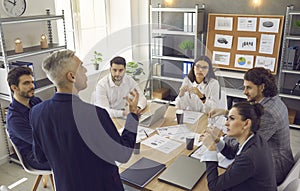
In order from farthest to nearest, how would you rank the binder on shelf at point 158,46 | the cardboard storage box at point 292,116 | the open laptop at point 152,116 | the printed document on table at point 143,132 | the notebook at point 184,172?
the binder on shelf at point 158,46
the cardboard storage box at point 292,116
the open laptop at point 152,116
the printed document on table at point 143,132
the notebook at point 184,172

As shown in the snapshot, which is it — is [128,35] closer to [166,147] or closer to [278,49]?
[278,49]

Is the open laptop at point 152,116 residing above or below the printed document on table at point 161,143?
above

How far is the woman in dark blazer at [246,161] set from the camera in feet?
4.64

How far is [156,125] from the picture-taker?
2299mm

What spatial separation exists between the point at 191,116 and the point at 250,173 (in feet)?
3.49

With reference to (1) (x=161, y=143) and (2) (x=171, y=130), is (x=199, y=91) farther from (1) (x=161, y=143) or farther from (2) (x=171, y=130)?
(1) (x=161, y=143)

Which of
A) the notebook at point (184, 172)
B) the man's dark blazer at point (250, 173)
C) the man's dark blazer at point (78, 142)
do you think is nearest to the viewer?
the man's dark blazer at point (78, 142)

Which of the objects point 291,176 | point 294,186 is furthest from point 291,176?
point 294,186

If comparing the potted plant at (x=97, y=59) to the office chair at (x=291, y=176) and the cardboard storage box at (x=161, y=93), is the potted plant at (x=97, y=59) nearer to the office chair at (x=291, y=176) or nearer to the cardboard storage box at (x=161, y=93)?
the cardboard storage box at (x=161, y=93)

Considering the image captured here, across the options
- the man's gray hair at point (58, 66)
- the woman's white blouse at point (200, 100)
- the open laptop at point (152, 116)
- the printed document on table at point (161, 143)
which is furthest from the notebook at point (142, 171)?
the woman's white blouse at point (200, 100)

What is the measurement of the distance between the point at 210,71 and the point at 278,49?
4.28ft

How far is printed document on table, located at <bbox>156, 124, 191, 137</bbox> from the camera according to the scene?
214 cm

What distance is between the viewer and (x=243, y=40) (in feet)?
12.8

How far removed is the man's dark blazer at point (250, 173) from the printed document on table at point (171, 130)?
0.67m
